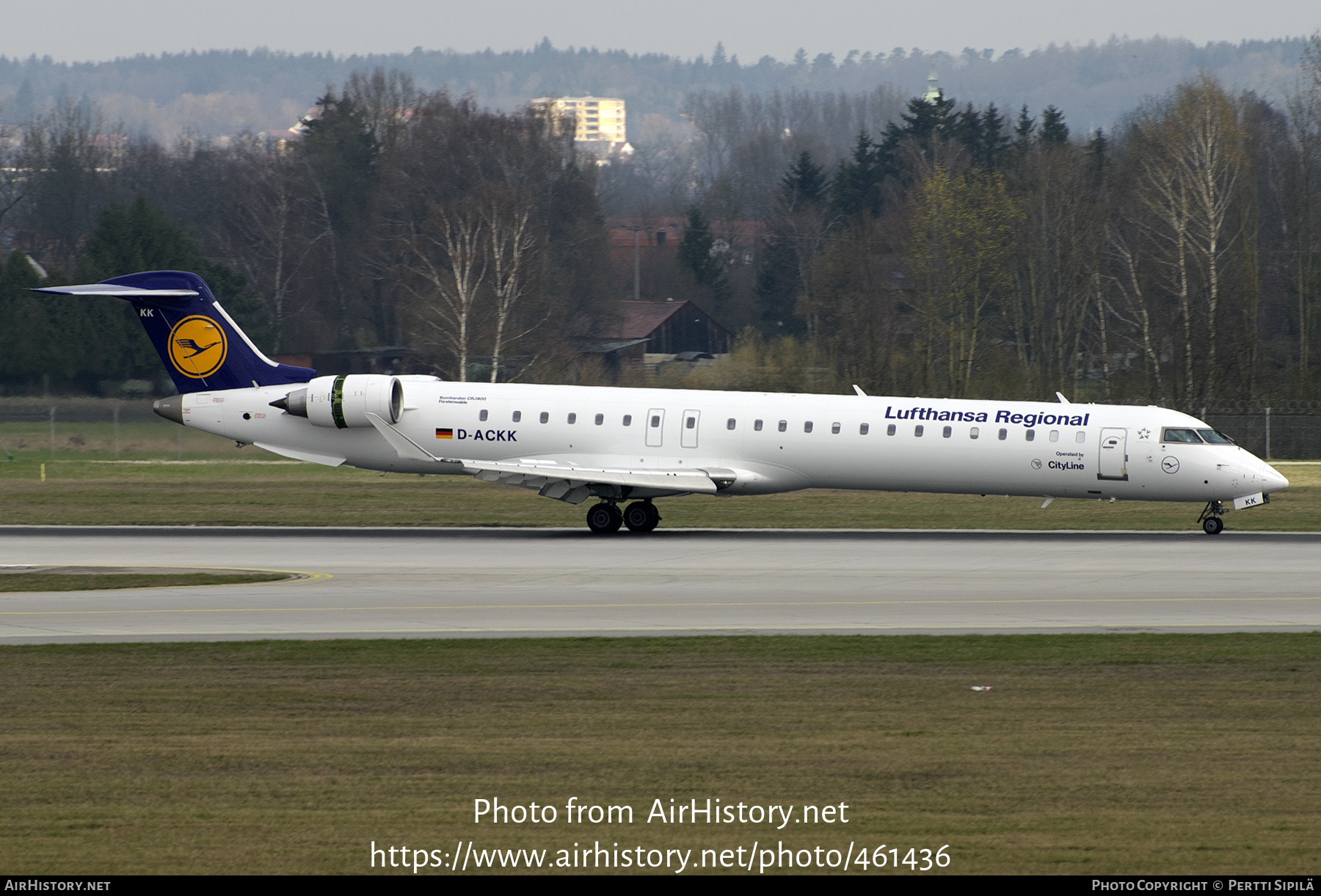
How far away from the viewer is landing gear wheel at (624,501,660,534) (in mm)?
31094

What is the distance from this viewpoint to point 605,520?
3080cm

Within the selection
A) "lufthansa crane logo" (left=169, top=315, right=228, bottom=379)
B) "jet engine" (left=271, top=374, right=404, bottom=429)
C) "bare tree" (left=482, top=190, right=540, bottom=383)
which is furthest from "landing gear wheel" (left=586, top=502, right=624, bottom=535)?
"bare tree" (left=482, top=190, right=540, bottom=383)

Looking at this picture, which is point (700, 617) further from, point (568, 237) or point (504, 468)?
point (568, 237)

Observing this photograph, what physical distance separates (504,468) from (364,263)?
6726 centimetres

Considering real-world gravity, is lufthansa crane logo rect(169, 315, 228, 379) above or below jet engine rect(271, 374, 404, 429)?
above

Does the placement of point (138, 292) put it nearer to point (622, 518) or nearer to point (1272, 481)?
point (622, 518)

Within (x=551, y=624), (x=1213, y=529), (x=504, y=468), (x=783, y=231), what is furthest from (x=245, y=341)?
(x=783, y=231)

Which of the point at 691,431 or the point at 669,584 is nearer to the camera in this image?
the point at 669,584

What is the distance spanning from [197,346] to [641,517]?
10816 mm

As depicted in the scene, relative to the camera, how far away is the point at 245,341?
33.4 m

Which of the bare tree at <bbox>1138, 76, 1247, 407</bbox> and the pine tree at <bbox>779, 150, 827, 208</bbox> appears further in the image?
the pine tree at <bbox>779, 150, 827, 208</bbox>

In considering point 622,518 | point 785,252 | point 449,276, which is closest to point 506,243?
point 449,276

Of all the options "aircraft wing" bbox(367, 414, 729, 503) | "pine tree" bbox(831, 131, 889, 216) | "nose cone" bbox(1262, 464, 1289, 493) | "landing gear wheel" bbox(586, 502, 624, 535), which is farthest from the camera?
"pine tree" bbox(831, 131, 889, 216)

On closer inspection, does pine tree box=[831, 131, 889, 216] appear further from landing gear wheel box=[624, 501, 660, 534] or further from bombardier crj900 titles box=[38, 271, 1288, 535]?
landing gear wheel box=[624, 501, 660, 534]
